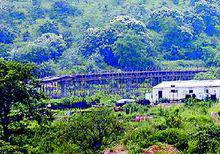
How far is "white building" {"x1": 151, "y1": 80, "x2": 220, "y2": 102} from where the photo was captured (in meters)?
59.9

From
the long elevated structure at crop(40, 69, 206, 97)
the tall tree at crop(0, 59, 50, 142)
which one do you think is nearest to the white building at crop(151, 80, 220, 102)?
the long elevated structure at crop(40, 69, 206, 97)

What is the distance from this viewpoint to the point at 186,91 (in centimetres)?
6116

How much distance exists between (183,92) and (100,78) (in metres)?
16.6

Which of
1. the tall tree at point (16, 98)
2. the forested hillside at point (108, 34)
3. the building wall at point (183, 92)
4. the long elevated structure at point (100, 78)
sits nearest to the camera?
the tall tree at point (16, 98)

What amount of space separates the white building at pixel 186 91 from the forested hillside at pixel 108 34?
2239 cm

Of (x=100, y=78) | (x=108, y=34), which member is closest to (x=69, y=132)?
(x=100, y=78)

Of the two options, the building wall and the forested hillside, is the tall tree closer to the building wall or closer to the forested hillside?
the building wall

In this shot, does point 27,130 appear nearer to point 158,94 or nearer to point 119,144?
point 119,144

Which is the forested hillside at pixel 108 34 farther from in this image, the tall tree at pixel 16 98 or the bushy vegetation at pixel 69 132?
the tall tree at pixel 16 98

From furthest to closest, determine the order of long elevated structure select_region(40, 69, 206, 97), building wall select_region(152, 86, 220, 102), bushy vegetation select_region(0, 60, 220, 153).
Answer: long elevated structure select_region(40, 69, 206, 97), building wall select_region(152, 86, 220, 102), bushy vegetation select_region(0, 60, 220, 153)

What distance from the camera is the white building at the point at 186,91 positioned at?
5994 cm

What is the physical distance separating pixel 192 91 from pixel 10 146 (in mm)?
34837

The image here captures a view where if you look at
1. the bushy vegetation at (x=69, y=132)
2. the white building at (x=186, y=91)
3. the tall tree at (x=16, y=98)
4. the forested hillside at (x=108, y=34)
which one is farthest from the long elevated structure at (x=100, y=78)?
the tall tree at (x=16, y=98)

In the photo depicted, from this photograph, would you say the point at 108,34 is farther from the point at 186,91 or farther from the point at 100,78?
the point at 186,91
